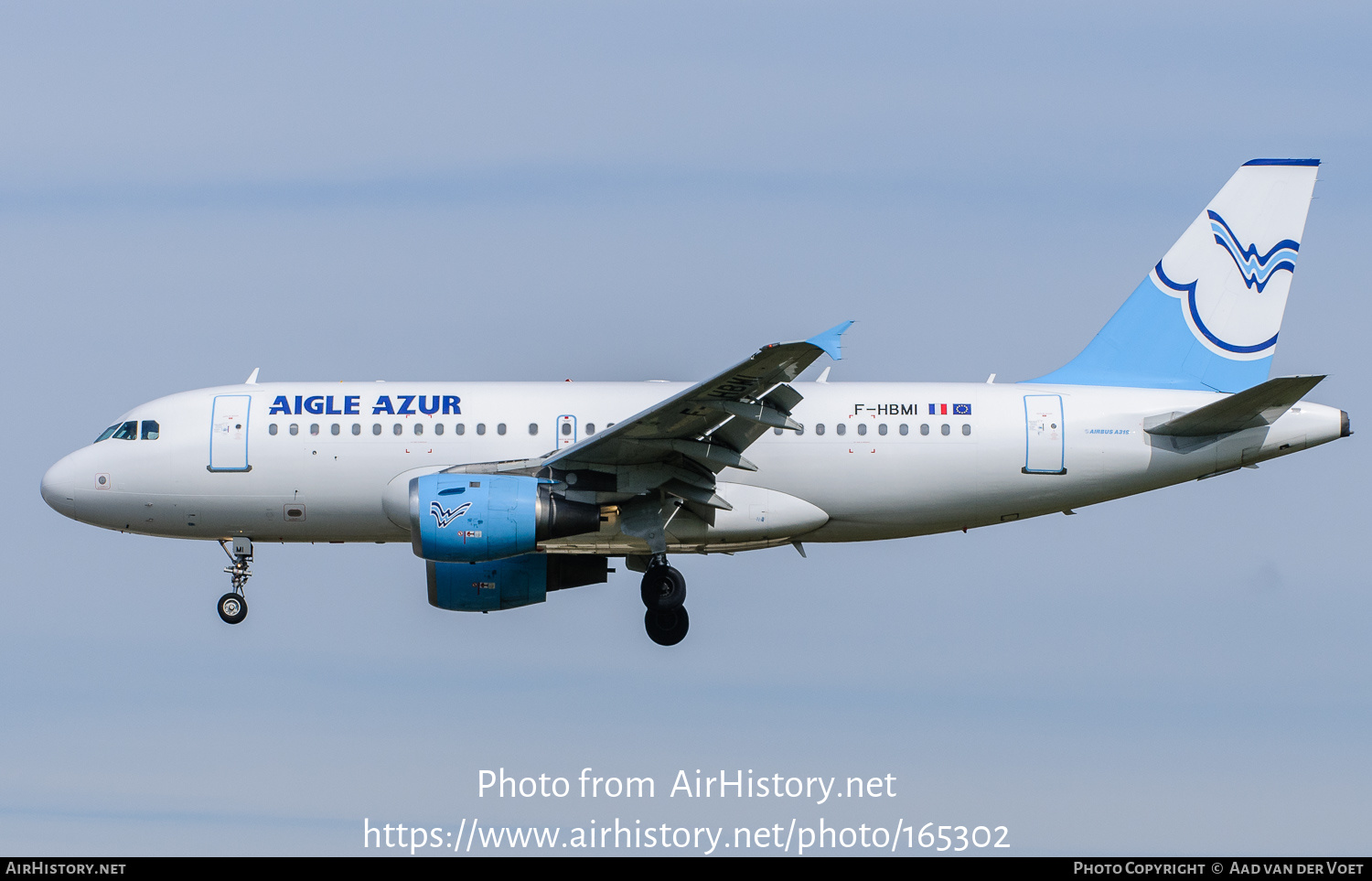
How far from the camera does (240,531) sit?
24672 mm

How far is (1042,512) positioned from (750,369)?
6.61 m

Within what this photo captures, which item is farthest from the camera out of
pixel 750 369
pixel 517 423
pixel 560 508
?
pixel 517 423

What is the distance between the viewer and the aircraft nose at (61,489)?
81.7ft

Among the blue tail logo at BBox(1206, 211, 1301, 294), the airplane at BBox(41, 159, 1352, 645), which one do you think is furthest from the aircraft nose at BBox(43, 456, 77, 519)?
the blue tail logo at BBox(1206, 211, 1301, 294)

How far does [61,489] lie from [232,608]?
337cm

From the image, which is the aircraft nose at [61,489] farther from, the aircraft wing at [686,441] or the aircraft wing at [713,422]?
the aircraft wing at [713,422]

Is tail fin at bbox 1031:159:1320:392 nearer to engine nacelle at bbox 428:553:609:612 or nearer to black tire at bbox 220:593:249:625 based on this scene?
engine nacelle at bbox 428:553:609:612

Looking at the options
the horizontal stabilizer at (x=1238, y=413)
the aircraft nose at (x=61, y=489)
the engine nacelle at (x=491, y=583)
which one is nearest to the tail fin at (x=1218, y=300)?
the horizontal stabilizer at (x=1238, y=413)

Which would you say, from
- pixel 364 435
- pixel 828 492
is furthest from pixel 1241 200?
pixel 364 435

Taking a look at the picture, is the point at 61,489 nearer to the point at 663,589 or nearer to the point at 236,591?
the point at 236,591

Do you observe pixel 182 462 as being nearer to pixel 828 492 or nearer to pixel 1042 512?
pixel 828 492

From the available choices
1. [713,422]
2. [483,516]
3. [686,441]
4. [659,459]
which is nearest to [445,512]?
[483,516]

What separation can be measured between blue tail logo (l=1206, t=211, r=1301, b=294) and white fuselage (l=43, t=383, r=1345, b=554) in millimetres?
2661

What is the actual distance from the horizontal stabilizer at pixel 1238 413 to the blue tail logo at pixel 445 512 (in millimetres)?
Result: 10601
